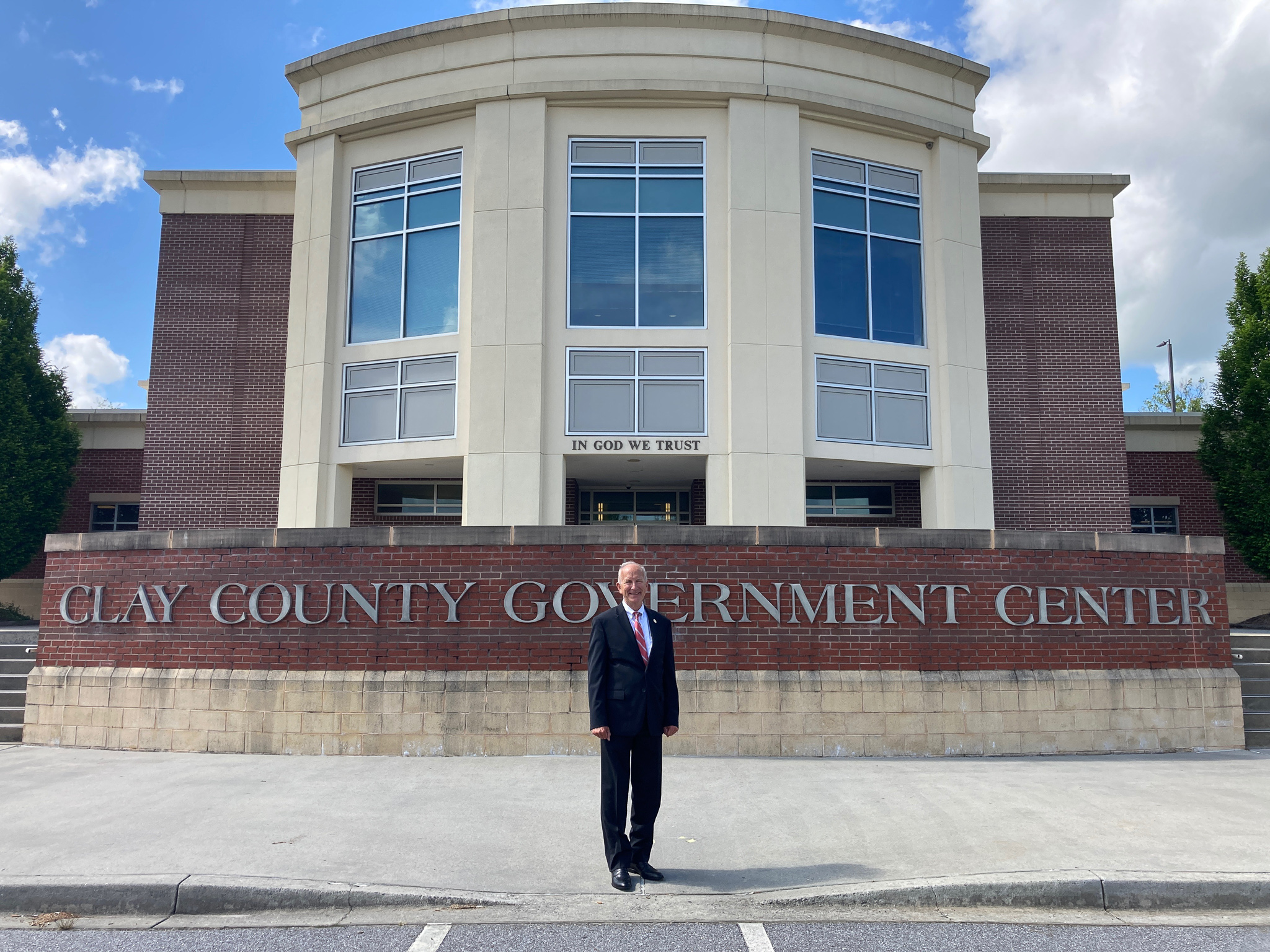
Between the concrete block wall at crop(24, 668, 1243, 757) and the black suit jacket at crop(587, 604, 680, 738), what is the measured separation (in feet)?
12.5

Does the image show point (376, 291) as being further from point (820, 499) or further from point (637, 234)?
point (820, 499)

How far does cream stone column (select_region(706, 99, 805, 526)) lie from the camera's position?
14.7 metres

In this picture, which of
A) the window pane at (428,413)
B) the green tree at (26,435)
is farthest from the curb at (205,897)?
the green tree at (26,435)

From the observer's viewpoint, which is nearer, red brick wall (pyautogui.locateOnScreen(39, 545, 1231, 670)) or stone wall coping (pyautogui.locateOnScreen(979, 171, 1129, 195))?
red brick wall (pyautogui.locateOnScreen(39, 545, 1231, 670))

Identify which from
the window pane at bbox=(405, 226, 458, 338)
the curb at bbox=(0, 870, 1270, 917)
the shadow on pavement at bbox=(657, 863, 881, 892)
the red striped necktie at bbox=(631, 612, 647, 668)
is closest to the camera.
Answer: the curb at bbox=(0, 870, 1270, 917)

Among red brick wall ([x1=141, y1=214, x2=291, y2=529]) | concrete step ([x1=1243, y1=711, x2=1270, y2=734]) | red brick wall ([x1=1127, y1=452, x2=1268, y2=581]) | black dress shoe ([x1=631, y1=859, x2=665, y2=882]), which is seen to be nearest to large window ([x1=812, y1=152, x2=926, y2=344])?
concrete step ([x1=1243, y1=711, x2=1270, y2=734])

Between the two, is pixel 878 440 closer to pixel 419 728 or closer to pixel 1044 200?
pixel 1044 200

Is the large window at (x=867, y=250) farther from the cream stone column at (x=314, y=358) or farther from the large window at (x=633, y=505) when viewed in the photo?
the cream stone column at (x=314, y=358)

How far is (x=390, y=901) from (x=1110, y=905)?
3946 millimetres

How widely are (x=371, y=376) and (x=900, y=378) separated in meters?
9.59

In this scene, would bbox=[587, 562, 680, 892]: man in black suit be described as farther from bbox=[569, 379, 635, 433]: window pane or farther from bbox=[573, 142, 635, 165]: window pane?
bbox=[573, 142, 635, 165]: window pane

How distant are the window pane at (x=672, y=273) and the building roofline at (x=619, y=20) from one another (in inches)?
138

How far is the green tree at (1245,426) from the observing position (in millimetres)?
→ 19266

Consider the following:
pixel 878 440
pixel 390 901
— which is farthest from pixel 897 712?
pixel 878 440
